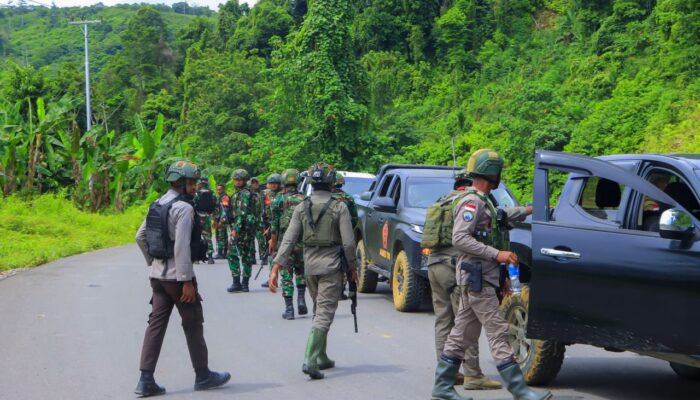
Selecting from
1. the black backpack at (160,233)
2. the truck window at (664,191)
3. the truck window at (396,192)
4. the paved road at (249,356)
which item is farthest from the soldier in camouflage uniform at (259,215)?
the truck window at (664,191)

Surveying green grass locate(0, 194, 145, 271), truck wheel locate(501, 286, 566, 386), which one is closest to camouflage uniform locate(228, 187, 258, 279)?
green grass locate(0, 194, 145, 271)

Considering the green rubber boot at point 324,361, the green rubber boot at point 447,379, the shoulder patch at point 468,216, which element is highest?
the shoulder patch at point 468,216

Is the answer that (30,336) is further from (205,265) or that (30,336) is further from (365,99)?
(365,99)

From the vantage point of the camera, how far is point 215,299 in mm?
13812

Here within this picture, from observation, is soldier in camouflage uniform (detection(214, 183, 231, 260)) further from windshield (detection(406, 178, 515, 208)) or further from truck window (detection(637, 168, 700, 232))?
truck window (detection(637, 168, 700, 232))

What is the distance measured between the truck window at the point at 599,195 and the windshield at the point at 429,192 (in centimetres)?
534

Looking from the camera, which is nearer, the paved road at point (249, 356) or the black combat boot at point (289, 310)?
the paved road at point (249, 356)

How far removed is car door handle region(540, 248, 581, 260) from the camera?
21.3ft

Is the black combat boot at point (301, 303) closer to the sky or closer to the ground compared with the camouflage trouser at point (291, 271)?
closer to the ground

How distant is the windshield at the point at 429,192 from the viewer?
1268 cm

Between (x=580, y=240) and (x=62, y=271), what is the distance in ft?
46.3

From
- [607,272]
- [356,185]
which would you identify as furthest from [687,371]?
[356,185]

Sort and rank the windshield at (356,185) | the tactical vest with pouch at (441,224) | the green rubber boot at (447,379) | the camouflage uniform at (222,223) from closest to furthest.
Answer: the green rubber boot at (447,379)
the tactical vest with pouch at (441,224)
the camouflage uniform at (222,223)
the windshield at (356,185)

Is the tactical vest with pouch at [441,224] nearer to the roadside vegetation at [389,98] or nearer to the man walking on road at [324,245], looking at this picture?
the man walking on road at [324,245]
